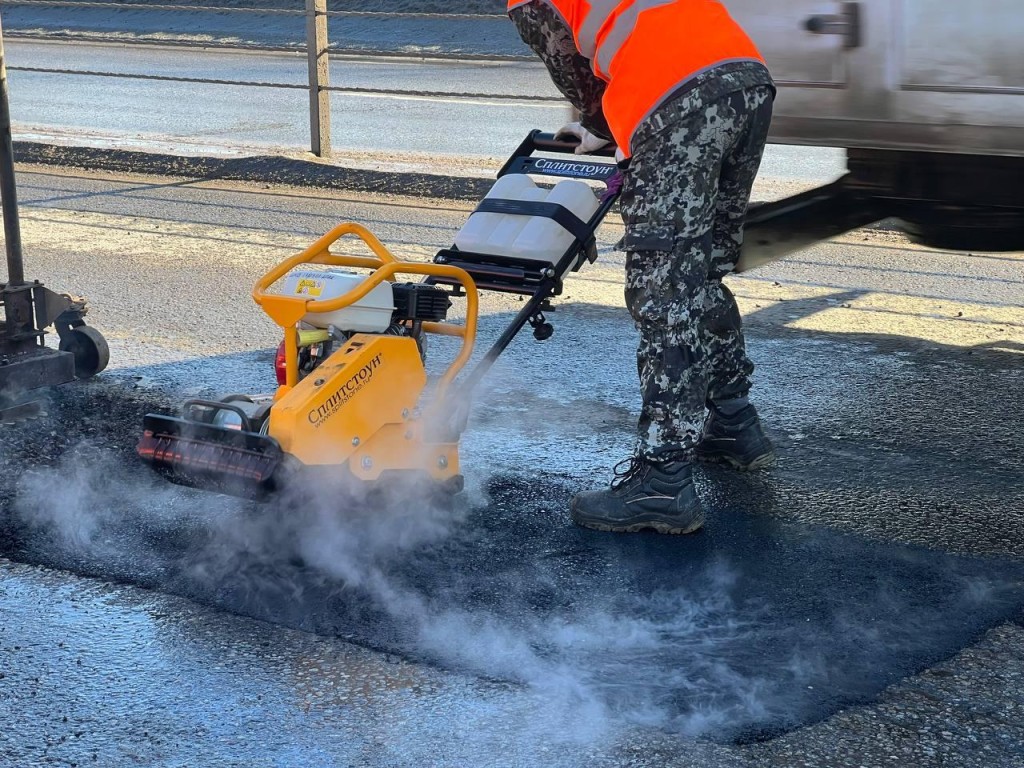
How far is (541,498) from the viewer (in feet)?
13.1

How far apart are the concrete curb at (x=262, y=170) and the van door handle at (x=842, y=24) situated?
185 inches

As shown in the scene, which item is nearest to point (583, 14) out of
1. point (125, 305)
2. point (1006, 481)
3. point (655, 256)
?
point (655, 256)

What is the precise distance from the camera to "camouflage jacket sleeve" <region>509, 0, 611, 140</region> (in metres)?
3.69

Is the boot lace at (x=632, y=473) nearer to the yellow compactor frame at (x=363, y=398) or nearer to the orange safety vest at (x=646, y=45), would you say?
the yellow compactor frame at (x=363, y=398)

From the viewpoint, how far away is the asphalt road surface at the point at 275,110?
36.2 ft

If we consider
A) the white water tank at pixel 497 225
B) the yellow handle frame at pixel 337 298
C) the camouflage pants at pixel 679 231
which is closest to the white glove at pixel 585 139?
the white water tank at pixel 497 225

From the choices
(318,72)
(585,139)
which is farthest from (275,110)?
(585,139)

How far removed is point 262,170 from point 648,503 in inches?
259

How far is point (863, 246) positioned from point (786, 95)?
329 cm

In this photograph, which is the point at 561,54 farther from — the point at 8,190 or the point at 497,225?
the point at 8,190

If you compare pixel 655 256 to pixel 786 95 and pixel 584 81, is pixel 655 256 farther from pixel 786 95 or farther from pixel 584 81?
pixel 786 95

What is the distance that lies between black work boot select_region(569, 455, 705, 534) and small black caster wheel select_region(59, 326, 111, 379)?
7.19 ft

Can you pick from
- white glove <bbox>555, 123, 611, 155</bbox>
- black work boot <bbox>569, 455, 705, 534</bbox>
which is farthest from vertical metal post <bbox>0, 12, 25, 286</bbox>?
black work boot <bbox>569, 455, 705, 534</bbox>

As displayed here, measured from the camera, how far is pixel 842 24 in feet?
13.8
